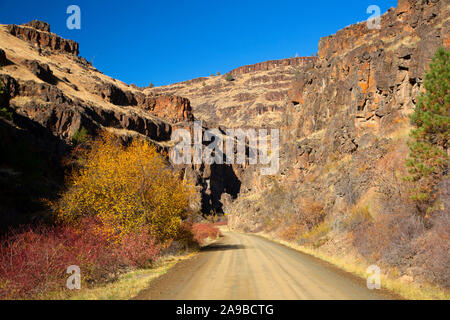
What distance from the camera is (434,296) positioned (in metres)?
8.59

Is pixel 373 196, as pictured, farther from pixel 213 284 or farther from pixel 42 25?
pixel 42 25

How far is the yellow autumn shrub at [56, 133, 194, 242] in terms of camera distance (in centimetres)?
1666

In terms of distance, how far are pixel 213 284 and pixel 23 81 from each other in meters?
87.9

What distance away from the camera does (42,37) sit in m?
137

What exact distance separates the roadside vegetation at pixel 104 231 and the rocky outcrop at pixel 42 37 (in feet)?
482

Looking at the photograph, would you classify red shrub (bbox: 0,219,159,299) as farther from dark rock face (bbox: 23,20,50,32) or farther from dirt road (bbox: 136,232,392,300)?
dark rock face (bbox: 23,20,50,32)

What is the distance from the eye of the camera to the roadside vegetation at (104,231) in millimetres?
9664

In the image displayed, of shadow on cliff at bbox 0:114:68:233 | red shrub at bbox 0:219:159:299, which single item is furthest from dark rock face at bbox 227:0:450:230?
shadow on cliff at bbox 0:114:68:233

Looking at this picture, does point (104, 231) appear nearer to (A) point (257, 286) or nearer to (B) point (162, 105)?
(A) point (257, 286)

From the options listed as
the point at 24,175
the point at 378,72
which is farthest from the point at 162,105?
the point at 378,72

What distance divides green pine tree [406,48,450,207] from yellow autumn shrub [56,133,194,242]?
1465 cm

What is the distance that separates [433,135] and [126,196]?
17.2 metres

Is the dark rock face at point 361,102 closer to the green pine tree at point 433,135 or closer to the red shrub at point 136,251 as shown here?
the green pine tree at point 433,135
